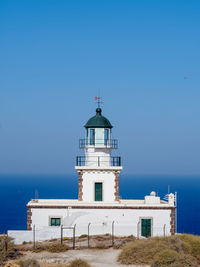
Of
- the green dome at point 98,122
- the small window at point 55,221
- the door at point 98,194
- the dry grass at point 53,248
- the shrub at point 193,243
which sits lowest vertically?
the dry grass at point 53,248

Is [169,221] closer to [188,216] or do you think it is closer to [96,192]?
[96,192]

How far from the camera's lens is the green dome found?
31.6m

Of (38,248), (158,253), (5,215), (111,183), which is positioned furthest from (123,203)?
(5,215)

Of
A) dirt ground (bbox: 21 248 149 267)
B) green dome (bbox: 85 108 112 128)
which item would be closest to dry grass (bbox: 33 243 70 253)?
dirt ground (bbox: 21 248 149 267)

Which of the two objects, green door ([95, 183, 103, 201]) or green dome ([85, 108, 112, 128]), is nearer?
green door ([95, 183, 103, 201])

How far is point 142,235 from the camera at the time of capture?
1141 inches

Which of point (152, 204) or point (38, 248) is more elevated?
point (152, 204)

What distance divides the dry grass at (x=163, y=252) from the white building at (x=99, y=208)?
5.56m

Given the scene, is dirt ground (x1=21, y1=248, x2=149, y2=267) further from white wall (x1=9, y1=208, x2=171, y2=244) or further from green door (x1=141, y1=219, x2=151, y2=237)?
green door (x1=141, y1=219, x2=151, y2=237)

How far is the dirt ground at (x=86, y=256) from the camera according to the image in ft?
71.3

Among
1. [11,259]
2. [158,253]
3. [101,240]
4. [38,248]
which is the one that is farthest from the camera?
[101,240]

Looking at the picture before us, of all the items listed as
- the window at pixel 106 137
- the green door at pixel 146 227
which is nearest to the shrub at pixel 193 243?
the green door at pixel 146 227

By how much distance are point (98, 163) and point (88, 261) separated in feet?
33.1

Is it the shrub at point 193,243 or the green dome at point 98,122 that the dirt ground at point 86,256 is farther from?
the green dome at point 98,122
